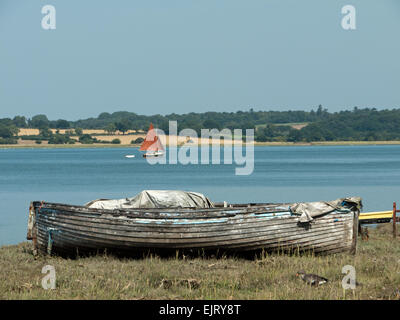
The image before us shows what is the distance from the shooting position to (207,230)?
55.8 ft

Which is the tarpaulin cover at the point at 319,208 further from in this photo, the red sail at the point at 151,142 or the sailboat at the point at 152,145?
the red sail at the point at 151,142

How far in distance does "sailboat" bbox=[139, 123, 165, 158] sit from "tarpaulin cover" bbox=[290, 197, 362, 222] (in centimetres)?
9241

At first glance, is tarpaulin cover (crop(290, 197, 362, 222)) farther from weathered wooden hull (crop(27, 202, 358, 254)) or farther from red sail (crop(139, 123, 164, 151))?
red sail (crop(139, 123, 164, 151))

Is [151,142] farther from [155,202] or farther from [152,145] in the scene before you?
[155,202]

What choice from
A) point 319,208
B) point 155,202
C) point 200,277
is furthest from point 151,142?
point 200,277

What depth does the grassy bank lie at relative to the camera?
12.8 metres

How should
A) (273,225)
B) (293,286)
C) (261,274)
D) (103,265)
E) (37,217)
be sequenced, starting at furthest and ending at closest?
(37,217), (273,225), (103,265), (261,274), (293,286)

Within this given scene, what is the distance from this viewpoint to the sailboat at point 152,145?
376 feet

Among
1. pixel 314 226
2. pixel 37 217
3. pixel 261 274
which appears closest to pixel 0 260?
pixel 37 217

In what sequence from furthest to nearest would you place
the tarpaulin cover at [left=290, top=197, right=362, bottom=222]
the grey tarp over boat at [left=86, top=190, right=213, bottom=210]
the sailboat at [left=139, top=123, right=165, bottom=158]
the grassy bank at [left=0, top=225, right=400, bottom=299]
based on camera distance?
1. the sailboat at [left=139, top=123, right=165, bottom=158]
2. the grey tarp over boat at [left=86, top=190, right=213, bottom=210]
3. the tarpaulin cover at [left=290, top=197, right=362, bottom=222]
4. the grassy bank at [left=0, top=225, right=400, bottom=299]

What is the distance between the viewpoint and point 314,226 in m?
17.2

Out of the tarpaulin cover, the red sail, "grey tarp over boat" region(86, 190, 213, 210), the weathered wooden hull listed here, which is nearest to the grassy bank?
the weathered wooden hull
